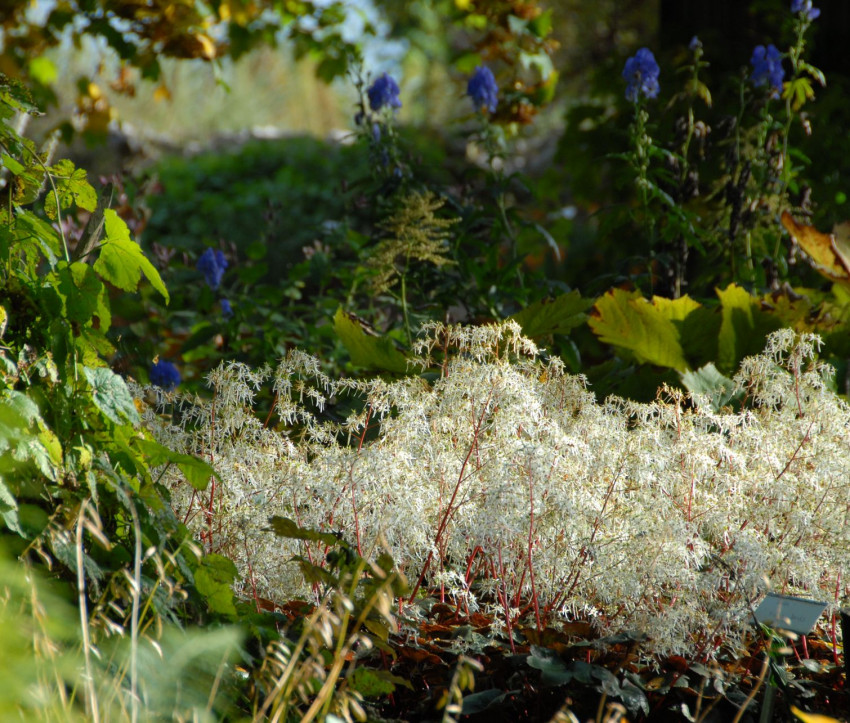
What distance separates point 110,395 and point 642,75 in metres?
2.74

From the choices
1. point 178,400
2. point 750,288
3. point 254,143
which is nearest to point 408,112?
point 254,143

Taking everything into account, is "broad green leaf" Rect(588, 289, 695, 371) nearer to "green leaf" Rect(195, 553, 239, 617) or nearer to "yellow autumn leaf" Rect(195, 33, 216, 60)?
"green leaf" Rect(195, 553, 239, 617)

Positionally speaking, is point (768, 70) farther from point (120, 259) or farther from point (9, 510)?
point (9, 510)

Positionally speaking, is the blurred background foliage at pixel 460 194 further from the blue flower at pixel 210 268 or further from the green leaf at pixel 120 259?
the green leaf at pixel 120 259

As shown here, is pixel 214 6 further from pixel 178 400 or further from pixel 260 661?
pixel 260 661

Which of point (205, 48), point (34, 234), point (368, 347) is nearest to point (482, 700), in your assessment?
point (34, 234)

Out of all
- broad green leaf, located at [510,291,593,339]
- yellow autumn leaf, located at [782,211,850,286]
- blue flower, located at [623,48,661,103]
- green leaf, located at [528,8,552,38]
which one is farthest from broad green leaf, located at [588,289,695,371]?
green leaf, located at [528,8,552,38]

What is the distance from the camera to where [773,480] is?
191 cm

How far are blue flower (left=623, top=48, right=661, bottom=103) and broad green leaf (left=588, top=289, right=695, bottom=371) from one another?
3.46ft

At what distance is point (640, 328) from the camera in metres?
3.00

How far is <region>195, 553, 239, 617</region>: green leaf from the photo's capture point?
1.66 m

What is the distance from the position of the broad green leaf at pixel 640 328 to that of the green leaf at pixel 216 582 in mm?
1652

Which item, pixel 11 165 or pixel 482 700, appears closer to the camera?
pixel 482 700

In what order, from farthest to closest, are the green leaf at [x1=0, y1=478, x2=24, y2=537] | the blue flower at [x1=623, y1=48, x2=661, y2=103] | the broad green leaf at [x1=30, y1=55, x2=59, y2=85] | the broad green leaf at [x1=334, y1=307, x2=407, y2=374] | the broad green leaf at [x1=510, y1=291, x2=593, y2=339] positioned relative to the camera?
1. the broad green leaf at [x1=30, y1=55, x2=59, y2=85]
2. the blue flower at [x1=623, y1=48, x2=661, y2=103]
3. the broad green leaf at [x1=510, y1=291, x2=593, y2=339]
4. the broad green leaf at [x1=334, y1=307, x2=407, y2=374]
5. the green leaf at [x1=0, y1=478, x2=24, y2=537]
